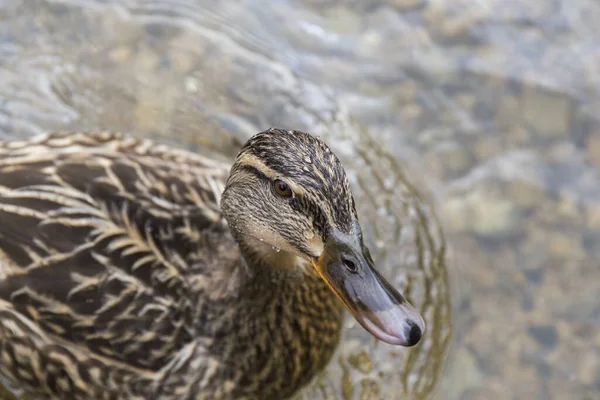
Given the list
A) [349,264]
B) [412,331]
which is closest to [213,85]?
[349,264]

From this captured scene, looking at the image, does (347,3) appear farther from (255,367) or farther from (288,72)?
(255,367)

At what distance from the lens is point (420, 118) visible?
14.7ft

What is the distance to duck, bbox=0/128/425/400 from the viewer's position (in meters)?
3.07

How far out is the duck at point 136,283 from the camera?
307 cm

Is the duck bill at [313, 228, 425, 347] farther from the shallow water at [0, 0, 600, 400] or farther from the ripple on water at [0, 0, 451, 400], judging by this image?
the ripple on water at [0, 0, 451, 400]

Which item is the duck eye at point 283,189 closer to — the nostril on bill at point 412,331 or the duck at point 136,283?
the duck at point 136,283

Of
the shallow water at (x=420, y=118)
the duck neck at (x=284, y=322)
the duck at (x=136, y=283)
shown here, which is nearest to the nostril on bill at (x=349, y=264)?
the duck at (x=136, y=283)

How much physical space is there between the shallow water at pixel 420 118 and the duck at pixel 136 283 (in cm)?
56

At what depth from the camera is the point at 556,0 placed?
4727 millimetres

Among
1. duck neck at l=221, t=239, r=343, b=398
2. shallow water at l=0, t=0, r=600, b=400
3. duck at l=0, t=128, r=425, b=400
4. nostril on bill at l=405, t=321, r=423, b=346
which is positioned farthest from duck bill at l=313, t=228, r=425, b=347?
shallow water at l=0, t=0, r=600, b=400

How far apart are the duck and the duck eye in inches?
7.9

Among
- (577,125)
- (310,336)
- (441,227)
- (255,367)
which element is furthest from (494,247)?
(255,367)

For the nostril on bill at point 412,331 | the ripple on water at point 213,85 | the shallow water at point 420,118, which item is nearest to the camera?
the nostril on bill at point 412,331

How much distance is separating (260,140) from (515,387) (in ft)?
6.22
